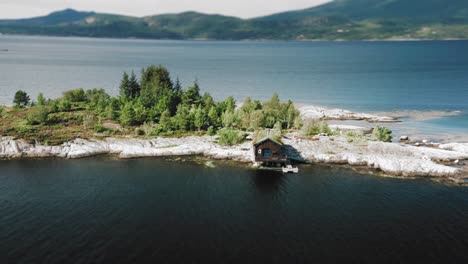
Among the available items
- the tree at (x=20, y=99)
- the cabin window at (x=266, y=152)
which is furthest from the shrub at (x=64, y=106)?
the cabin window at (x=266, y=152)

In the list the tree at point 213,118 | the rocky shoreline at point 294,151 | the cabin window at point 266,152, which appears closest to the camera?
the cabin window at point 266,152

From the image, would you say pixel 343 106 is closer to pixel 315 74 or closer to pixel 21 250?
pixel 315 74

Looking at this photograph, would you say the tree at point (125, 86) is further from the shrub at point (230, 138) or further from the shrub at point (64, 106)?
the shrub at point (230, 138)

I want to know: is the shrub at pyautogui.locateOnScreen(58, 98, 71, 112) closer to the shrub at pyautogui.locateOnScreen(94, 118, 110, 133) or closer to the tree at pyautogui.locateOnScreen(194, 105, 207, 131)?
the shrub at pyautogui.locateOnScreen(94, 118, 110, 133)

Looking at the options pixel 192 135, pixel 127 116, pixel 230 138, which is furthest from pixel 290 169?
pixel 127 116

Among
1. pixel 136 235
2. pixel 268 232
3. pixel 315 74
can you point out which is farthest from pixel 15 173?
pixel 315 74

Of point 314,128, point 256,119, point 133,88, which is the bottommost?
point 314,128

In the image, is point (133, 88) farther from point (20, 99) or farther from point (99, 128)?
point (20, 99)
